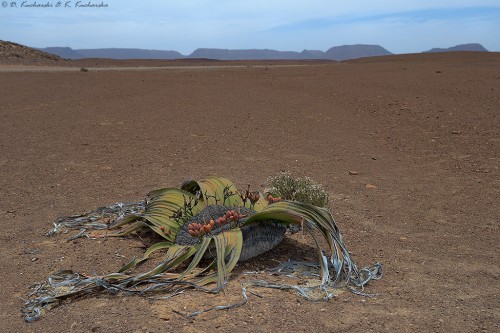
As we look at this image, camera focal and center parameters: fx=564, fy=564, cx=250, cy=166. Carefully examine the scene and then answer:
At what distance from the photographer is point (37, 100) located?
12273 mm

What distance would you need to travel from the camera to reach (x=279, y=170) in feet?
23.3

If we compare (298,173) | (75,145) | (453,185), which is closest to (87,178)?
(75,145)

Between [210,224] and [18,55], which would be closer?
[210,224]

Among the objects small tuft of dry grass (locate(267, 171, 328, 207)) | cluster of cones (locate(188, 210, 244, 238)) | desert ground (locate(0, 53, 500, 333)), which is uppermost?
cluster of cones (locate(188, 210, 244, 238))

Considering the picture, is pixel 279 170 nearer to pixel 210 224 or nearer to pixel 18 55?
pixel 210 224

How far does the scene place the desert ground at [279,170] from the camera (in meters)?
3.29

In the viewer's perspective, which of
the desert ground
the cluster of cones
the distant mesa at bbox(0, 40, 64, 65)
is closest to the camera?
the desert ground

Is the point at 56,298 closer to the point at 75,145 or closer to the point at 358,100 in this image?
the point at 75,145

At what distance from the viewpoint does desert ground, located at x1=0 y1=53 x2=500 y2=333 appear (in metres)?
3.29

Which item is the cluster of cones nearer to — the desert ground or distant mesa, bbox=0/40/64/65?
the desert ground

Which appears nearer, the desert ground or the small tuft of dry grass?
the desert ground

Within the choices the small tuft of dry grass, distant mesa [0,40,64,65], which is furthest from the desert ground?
distant mesa [0,40,64,65]

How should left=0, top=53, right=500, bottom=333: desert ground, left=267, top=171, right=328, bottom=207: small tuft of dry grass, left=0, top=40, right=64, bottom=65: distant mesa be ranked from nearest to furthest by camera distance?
left=0, top=53, right=500, bottom=333: desert ground → left=267, top=171, right=328, bottom=207: small tuft of dry grass → left=0, top=40, right=64, bottom=65: distant mesa

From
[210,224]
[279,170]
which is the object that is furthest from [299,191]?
[279,170]
